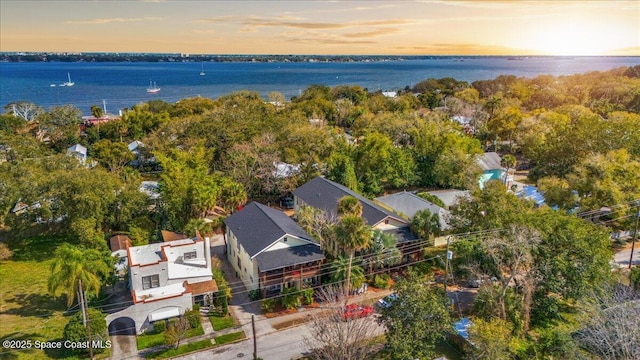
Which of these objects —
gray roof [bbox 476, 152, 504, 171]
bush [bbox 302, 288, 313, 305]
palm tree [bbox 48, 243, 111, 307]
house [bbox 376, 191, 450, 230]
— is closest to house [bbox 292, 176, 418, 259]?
house [bbox 376, 191, 450, 230]

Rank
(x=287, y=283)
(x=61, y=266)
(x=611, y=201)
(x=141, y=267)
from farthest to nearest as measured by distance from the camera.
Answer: (x=611, y=201) < (x=287, y=283) < (x=141, y=267) < (x=61, y=266)

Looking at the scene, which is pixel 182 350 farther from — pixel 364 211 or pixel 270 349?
pixel 364 211

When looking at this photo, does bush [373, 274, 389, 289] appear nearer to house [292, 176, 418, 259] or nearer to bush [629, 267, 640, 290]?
house [292, 176, 418, 259]

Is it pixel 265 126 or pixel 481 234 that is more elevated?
pixel 265 126

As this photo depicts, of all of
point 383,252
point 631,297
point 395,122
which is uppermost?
point 395,122

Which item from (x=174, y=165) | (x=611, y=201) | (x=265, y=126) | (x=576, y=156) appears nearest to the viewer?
(x=611, y=201)

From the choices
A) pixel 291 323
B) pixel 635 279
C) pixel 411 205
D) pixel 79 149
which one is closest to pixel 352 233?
pixel 291 323

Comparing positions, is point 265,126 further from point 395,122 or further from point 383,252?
point 383,252

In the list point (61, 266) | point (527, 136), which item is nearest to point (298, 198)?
point (61, 266)
